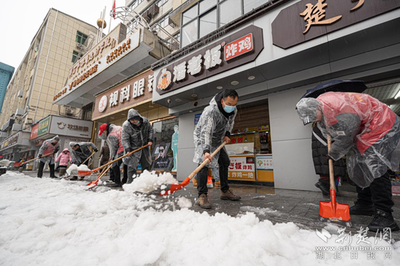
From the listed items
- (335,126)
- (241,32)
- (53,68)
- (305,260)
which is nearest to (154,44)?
(241,32)

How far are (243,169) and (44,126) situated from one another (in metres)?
16.3

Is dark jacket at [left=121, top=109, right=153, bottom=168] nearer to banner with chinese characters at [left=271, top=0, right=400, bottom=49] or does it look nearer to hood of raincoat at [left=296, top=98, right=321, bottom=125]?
hood of raincoat at [left=296, top=98, right=321, bottom=125]

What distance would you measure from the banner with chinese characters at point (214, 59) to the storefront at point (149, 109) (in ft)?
8.03

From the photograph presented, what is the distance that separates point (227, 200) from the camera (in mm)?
2830

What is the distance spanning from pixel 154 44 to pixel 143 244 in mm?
9983

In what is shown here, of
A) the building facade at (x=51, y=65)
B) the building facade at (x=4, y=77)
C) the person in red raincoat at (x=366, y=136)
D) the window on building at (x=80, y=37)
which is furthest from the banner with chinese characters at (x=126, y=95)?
the building facade at (x=4, y=77)

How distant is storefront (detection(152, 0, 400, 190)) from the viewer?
3156mm

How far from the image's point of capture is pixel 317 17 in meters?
3.34

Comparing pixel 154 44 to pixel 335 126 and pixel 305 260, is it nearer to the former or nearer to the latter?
pixel 335 126

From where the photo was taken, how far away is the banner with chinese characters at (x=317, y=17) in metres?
2.87

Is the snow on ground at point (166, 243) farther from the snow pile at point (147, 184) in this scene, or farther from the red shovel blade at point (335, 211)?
the snow pile at point (147, 184)

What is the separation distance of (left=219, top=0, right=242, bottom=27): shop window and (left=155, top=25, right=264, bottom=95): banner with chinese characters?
56.0 inches

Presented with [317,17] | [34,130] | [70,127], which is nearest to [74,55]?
[34,130]

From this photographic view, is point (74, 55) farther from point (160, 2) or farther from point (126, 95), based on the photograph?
point (126, 95)
